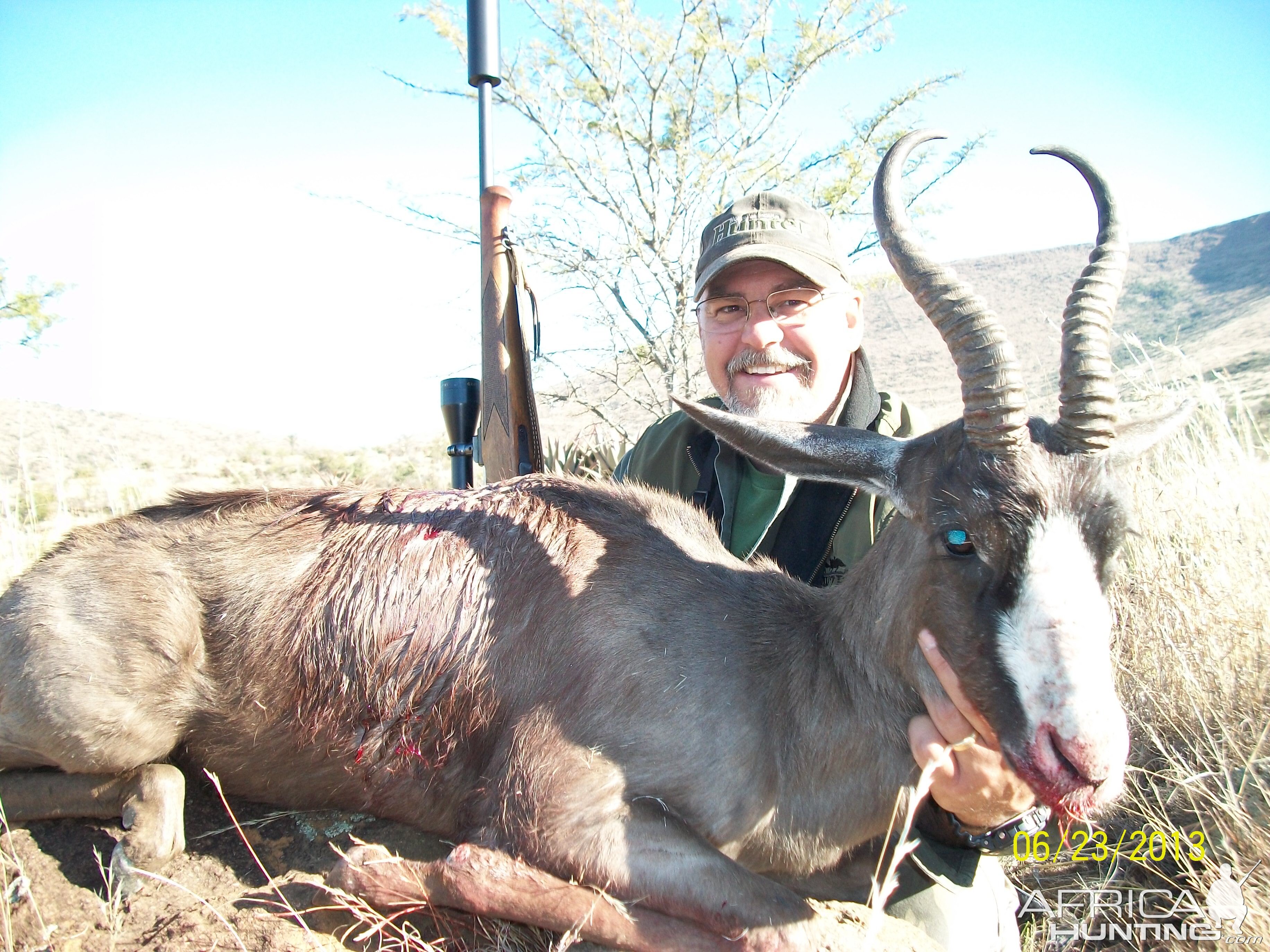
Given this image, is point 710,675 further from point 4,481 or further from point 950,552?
point 4,481

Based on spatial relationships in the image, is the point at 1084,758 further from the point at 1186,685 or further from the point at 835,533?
the point at 1186,685

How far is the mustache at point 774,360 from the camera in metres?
4.79

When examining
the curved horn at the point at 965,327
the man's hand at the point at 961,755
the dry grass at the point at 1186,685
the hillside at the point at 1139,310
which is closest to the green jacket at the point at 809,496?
the dry grass at the point at 1186,685

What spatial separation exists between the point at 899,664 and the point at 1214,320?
58690mm

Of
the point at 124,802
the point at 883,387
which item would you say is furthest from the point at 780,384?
the point at 883,387

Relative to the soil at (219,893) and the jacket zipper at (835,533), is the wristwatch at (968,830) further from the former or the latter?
the soil at (219,893)

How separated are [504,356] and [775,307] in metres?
2.51

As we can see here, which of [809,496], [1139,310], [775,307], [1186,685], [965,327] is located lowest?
[1186,685]

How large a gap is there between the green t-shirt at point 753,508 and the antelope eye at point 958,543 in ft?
6.26

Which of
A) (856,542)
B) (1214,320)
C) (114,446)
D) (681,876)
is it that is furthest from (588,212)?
(1214,320)

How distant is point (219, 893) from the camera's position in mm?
3443

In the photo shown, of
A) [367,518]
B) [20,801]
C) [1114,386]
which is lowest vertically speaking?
[20,801]

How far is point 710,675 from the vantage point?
3.24 meters
